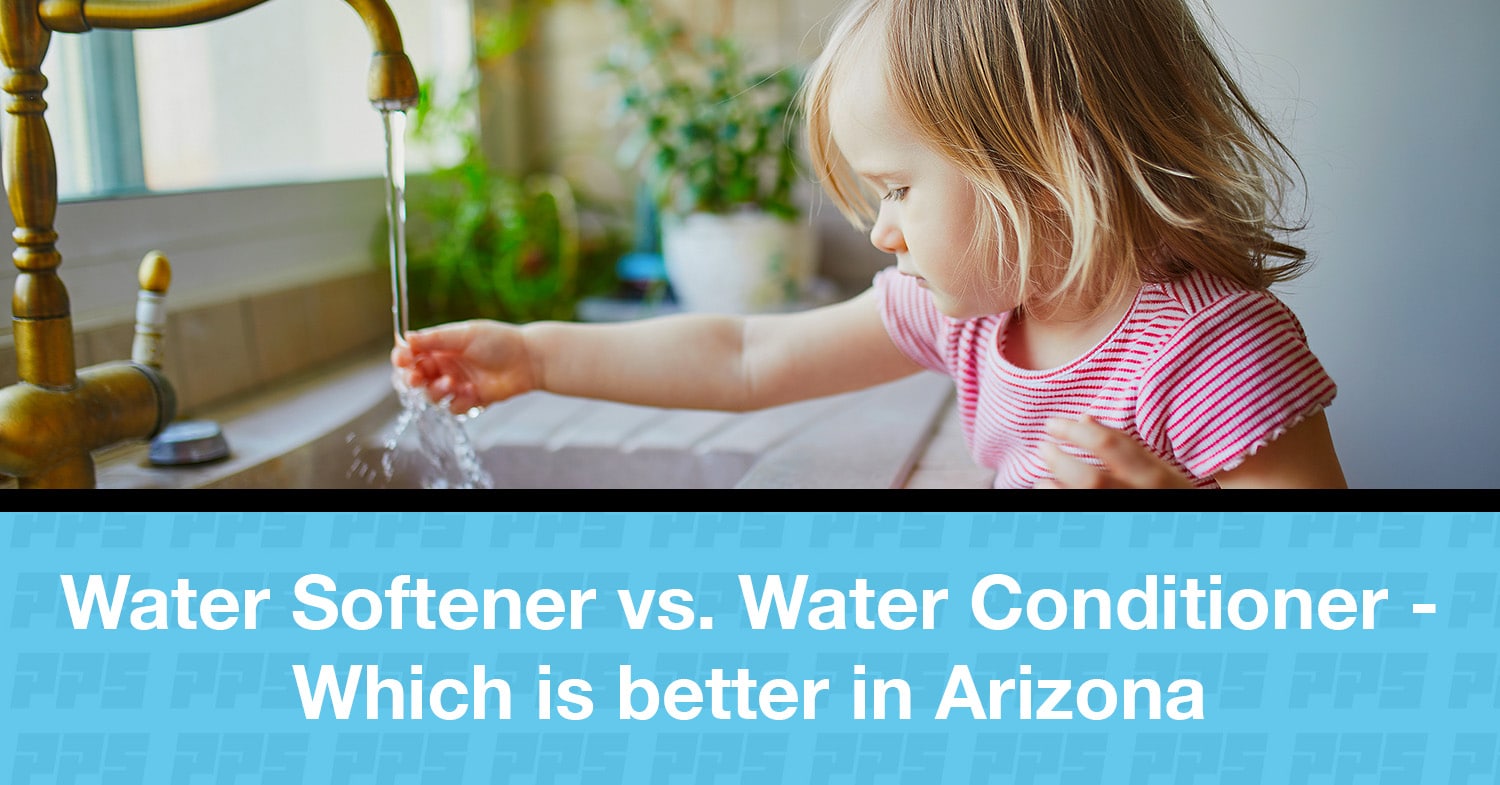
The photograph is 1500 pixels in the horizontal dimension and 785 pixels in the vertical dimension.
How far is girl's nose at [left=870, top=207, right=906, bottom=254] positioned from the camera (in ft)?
2.37

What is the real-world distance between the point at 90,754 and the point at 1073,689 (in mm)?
455

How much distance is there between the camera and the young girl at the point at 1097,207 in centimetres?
67

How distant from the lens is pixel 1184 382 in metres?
0.69

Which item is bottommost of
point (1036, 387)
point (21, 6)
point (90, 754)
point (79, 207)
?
point (90, 754)

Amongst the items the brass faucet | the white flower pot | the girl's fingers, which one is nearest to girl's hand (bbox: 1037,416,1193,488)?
the girl's fingers

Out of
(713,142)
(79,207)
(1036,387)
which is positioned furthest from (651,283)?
(1036,387)

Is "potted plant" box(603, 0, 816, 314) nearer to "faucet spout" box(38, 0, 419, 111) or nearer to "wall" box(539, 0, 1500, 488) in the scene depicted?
"wall" box(539, 0, 1500, 488)

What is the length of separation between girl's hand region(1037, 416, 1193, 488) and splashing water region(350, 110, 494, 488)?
1.44 feet

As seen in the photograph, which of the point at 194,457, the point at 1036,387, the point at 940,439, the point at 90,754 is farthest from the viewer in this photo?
the point at 940,439

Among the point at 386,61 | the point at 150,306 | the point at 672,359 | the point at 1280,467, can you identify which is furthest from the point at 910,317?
the point at 150,306

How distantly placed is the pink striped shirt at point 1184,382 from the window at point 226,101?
68 centimetres

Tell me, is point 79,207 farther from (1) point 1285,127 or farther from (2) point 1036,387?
(1) point 1285,127

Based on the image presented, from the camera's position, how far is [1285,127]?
34.6 inches

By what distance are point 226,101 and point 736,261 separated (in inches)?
23.0
